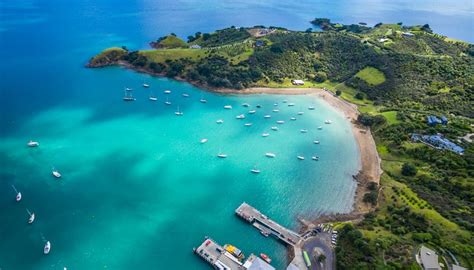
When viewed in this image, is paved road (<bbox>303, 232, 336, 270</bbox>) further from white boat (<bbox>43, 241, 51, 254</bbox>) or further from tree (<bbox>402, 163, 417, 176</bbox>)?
white boat (<bbox>43, 241, 51, 254</bbox>)

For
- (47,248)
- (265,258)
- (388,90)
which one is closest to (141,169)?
(47,248)

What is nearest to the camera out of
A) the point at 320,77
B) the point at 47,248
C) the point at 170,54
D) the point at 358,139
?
the point at 47,248

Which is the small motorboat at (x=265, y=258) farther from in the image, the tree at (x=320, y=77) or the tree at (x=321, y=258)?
the tree at (x=320, y=77)

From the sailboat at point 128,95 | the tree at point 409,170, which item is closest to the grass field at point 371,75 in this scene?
the tree at point 409,170

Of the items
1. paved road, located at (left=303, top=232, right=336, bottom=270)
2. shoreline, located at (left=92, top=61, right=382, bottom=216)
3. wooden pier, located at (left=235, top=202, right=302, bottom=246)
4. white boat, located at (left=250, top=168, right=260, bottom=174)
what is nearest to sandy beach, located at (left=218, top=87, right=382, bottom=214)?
shoreline, located at (left=92, top=61, right=382, bottom=216)

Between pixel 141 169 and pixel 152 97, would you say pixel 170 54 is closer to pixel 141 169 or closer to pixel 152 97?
pixel 152 97
